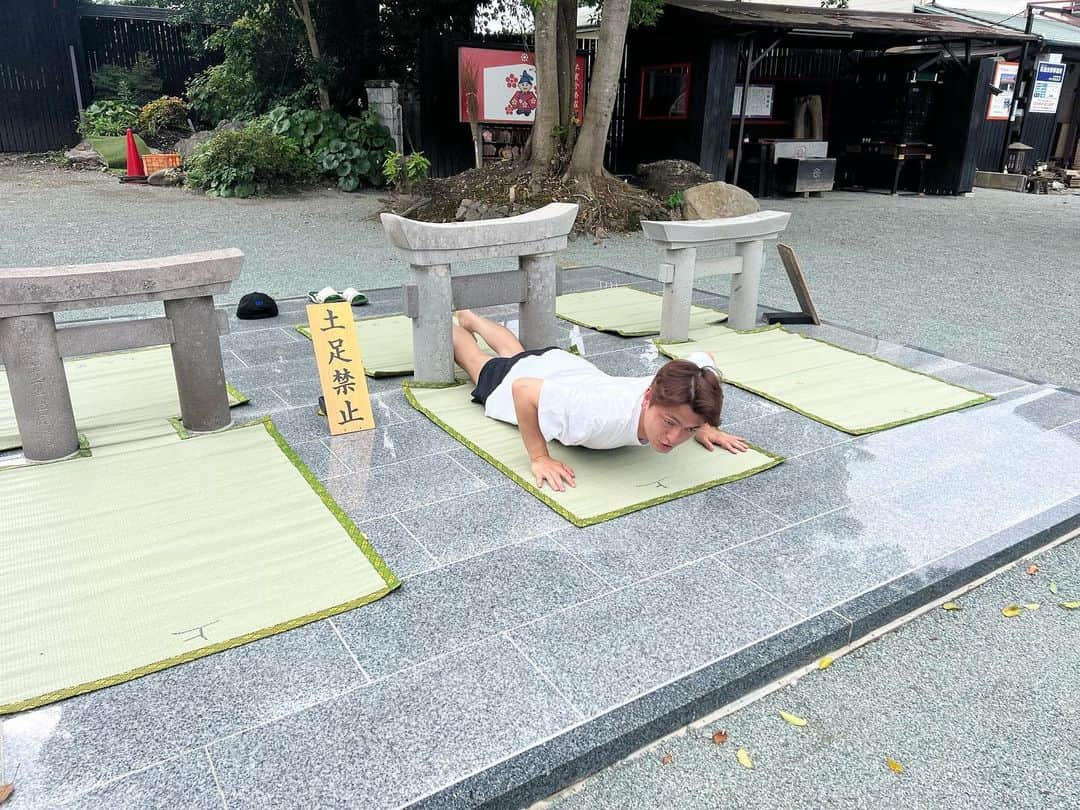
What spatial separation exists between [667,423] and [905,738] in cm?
120

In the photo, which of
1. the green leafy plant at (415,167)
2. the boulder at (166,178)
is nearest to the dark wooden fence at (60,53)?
the boulder at (166,178)

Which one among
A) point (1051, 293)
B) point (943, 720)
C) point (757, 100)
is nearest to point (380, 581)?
point (943, 720)

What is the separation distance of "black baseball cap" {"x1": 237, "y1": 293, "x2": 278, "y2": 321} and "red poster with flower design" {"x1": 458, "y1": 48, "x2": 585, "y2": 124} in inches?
271

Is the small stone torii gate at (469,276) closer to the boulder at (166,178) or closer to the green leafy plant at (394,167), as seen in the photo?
the green leafy plant at (394,167)

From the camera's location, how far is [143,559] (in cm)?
255

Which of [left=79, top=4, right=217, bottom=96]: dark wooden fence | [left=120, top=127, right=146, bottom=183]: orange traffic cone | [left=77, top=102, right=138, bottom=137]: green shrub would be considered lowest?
[left=120, top=127, right=146, bottom=183]: orange traffic cone

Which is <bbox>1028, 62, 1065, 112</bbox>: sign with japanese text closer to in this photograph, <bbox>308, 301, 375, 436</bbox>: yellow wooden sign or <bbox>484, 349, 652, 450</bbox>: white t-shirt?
<bbox>484, 349, 652, 450</bbox>: white t-shirt

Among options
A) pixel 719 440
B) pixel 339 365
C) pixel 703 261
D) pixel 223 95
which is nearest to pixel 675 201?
pixel 703 261

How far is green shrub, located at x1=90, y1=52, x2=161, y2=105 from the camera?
14719 mm

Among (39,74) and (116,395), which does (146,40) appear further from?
(116,395)

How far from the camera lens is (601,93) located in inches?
372

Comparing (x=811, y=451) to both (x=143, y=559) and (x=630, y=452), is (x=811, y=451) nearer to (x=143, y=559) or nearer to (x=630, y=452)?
(x=630, y=452)

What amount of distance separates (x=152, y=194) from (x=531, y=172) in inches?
228

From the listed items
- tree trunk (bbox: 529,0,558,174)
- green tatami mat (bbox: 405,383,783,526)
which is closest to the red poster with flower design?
tree trunk (bbox: 529,0,558,174)
